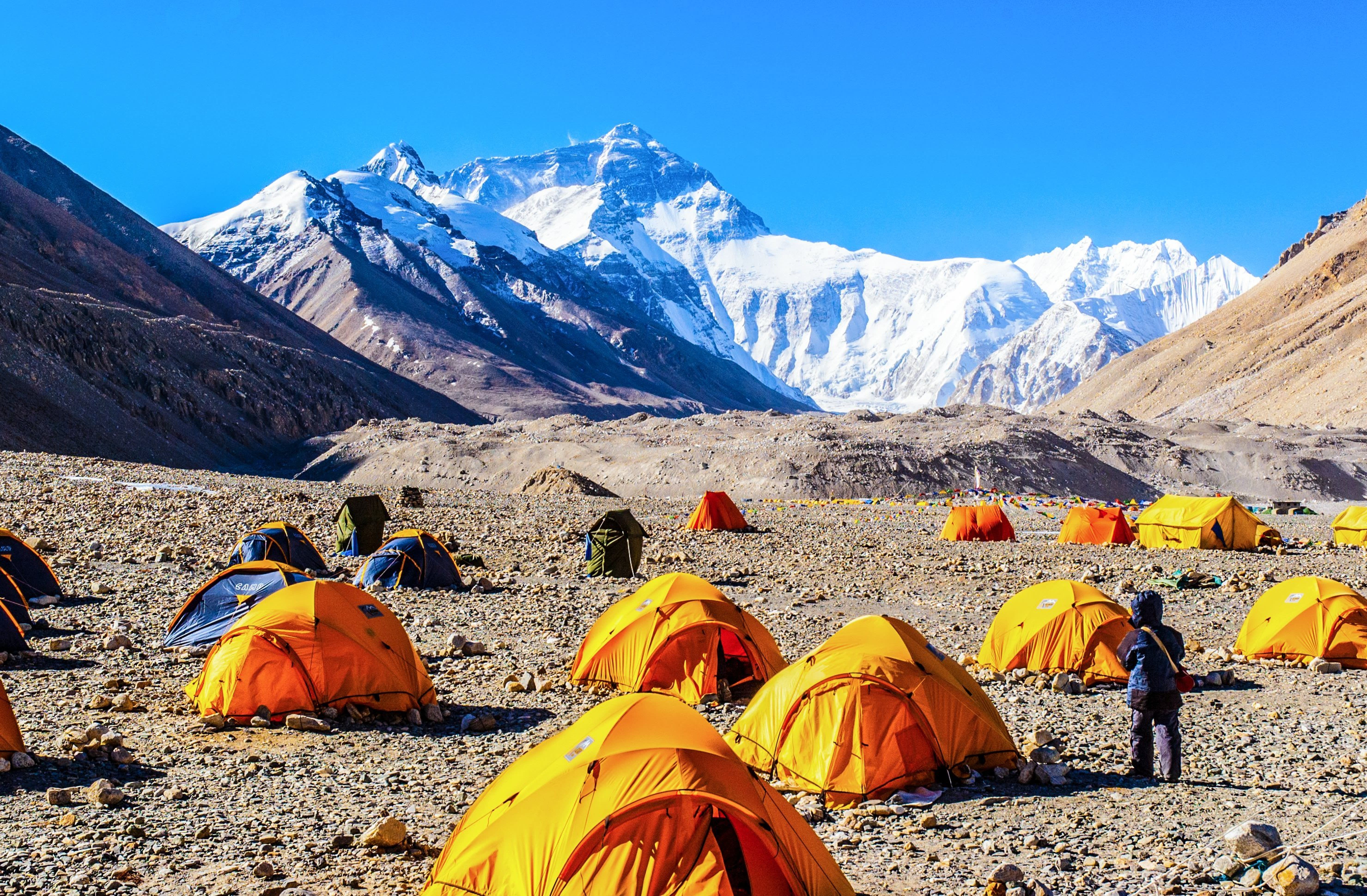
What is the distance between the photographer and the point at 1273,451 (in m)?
64.8

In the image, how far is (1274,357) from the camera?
106562 mm

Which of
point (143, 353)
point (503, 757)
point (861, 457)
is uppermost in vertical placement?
point (143, 353)

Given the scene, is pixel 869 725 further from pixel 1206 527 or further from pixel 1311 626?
pixel 1206 527

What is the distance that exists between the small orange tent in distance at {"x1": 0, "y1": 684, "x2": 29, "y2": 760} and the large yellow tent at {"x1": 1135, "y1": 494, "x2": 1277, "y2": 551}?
1086 inches

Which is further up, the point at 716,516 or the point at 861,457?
the point at 861,457

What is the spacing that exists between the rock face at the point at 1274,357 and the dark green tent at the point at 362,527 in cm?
8268

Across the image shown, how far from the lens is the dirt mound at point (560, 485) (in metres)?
44.3

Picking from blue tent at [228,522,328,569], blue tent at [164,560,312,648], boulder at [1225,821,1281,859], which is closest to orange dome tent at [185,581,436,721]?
blue tent at [164,560,312,648]

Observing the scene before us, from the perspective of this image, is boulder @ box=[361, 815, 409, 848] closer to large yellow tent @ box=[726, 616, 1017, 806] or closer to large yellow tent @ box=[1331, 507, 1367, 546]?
large yellow tent @ box=[726, 616, 1017, 806]

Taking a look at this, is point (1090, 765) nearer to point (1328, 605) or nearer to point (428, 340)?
point (1328, 605)

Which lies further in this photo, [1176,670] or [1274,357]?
[1274,357]

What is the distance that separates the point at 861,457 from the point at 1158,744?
4309 centimetres

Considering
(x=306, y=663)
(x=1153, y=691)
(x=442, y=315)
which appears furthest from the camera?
(x=442, y=315)

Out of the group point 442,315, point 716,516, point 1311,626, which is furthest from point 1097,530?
point 442,315
